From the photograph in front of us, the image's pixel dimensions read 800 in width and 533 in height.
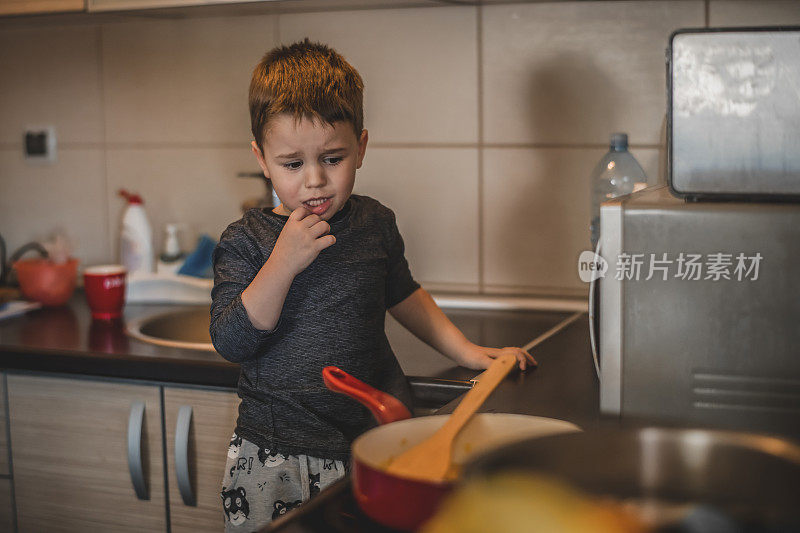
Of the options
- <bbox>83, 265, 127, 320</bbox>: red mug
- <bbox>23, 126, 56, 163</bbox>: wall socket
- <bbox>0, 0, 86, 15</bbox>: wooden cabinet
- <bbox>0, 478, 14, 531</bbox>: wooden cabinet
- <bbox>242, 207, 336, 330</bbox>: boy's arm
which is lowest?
<bbox>0, 478, 14, 531</bbox>: wooden cabinet

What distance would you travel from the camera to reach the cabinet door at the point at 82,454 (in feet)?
4.73

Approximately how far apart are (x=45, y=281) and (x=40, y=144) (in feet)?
1.43

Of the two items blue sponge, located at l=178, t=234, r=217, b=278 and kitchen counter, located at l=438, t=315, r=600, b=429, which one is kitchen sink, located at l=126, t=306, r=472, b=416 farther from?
kitchen counter, located at l=438, t=315, r=600, b=429

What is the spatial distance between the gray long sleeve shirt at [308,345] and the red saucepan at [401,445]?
0.30 m

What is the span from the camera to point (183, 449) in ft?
4.57

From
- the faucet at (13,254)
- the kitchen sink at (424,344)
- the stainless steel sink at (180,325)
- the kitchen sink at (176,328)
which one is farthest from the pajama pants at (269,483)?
the faucet at (13,254)

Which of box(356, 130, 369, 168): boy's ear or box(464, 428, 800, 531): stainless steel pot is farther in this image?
box(356, 130, 369, 168): boy's ear

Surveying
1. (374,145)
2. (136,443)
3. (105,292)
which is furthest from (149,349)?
(374,145)

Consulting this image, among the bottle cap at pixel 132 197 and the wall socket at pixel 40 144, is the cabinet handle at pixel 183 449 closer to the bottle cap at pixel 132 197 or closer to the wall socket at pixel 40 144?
the bottle cap at pixel 132 197

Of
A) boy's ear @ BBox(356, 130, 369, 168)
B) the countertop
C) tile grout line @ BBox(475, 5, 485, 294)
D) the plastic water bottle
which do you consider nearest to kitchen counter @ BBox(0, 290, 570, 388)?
the countertop

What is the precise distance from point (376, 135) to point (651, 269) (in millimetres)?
1058

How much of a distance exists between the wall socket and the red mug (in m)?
0.51

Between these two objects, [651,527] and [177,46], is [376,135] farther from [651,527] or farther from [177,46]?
[651,527]

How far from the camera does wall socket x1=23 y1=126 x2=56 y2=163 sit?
6.79 ft
